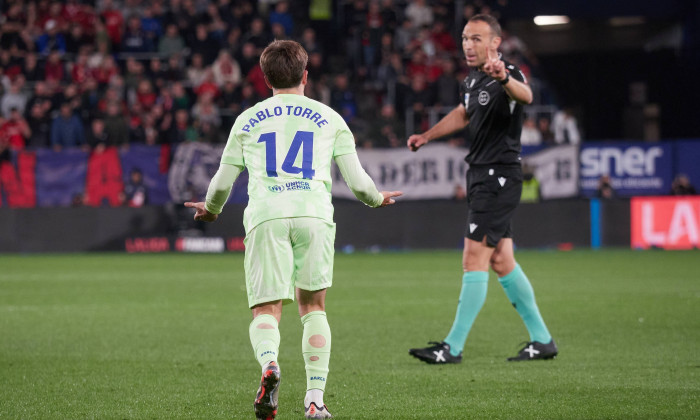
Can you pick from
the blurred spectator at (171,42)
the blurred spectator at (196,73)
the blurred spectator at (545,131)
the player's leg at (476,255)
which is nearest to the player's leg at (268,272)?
the player's leg at (476,255)

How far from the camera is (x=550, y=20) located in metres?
31.8

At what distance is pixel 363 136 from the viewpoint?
891 inches

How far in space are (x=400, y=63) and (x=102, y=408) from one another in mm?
20044

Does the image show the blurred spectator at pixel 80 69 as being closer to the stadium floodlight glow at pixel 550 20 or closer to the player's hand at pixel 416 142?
the stadium floodlight glow at pixel 550 20

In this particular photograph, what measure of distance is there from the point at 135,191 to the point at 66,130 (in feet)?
7.09

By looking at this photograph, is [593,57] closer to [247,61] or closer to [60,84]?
[247,61]

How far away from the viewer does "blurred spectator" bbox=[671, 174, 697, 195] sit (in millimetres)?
22203

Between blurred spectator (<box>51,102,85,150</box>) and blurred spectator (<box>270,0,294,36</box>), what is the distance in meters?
5.67

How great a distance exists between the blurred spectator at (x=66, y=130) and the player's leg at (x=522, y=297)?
53.7 ft

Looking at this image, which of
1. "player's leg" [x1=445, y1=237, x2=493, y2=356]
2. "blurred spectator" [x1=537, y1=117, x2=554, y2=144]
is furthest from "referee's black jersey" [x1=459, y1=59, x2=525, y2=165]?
"blurred spectator" [x1=537, y1=117, x2=554, y2=144]

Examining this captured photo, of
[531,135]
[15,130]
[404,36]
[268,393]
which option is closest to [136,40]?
[15,130]

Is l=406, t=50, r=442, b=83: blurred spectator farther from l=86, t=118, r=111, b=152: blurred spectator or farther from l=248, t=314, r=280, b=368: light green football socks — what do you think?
l=248, t=314, r=280, b=368: light green football socks

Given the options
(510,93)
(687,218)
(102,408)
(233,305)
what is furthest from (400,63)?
(102,408)

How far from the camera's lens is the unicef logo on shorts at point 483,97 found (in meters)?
7.63
